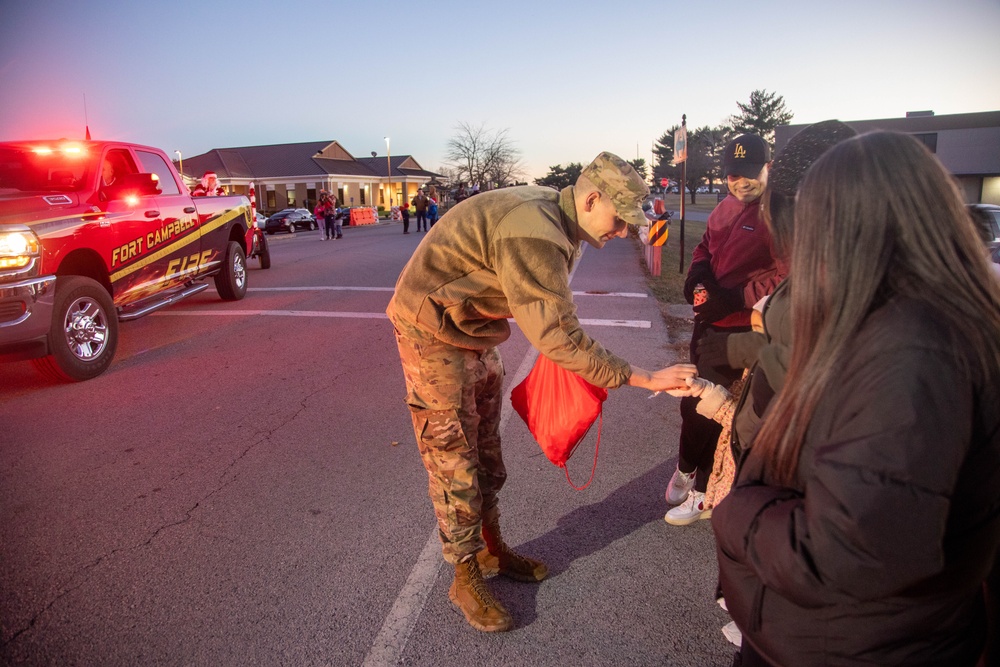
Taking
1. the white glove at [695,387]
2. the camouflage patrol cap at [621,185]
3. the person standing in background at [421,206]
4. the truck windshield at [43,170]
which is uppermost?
the person standing in background at [421,206]

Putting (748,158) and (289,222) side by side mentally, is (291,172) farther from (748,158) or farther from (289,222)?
(748,158)

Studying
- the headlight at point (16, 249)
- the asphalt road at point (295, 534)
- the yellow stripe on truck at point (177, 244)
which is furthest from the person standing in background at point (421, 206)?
the headlight at point (16, 249)

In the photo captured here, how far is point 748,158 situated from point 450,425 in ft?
6.57

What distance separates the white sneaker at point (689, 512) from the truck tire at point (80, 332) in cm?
545

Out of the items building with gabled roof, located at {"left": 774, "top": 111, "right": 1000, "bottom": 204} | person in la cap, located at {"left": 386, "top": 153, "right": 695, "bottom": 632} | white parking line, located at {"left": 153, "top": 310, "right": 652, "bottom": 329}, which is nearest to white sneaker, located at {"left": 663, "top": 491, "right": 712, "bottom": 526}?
person in la cap, located at {"left": 386, "top": 153, "right": 695, "bottom": 632}

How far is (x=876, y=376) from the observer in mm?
1166

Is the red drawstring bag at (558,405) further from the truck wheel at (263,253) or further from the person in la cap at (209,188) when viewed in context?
the truck wheel at (263,253)

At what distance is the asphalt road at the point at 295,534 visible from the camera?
8.79ft

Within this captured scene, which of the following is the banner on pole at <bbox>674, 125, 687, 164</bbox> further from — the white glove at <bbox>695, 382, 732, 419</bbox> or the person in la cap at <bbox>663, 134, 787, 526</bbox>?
the white glove at <bbox>695, 382, 732, 419</bbox>

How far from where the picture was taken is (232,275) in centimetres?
1046

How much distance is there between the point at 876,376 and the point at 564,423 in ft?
5.69

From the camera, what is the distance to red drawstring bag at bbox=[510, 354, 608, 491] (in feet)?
9.15

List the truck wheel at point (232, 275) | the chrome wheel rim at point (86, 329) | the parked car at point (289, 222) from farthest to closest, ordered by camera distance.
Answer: the parked car at point (289, 222) → the truck wheel at point (232, 275) → the chrome wheel rim at point (86, 329)

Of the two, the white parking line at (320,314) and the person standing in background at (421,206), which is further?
the person standing in background at (421,206)
